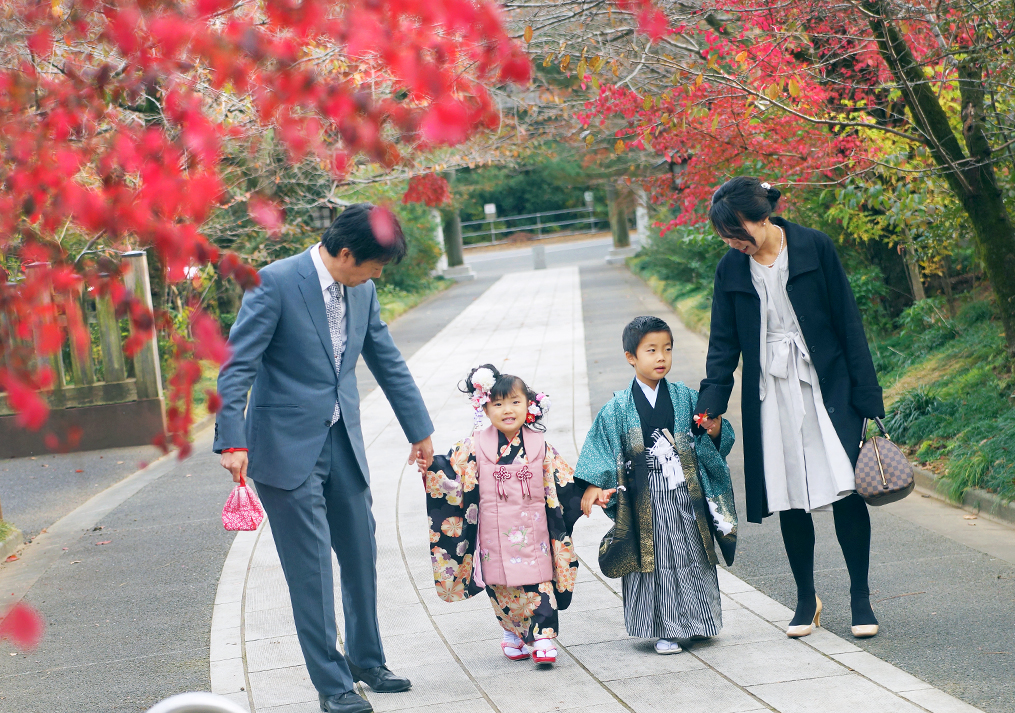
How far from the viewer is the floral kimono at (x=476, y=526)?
3982 millimetres

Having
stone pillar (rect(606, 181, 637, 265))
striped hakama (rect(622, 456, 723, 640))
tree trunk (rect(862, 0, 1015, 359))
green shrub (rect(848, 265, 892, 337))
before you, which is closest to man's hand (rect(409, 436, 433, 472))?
striped hakama (rect(622, 456, 723, 640))

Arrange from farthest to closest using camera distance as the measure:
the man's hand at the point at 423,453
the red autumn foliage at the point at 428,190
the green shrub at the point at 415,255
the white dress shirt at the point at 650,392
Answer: the green shrub at the point at 415,255 < the red autumn foliage at the point at 428,190 < the white dress shirt at the point at 650,392 < the man's hand at the point at 423,453

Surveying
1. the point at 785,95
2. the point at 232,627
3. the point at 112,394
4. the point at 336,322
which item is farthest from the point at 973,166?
the point at 112,394

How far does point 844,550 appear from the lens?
13.4 ft

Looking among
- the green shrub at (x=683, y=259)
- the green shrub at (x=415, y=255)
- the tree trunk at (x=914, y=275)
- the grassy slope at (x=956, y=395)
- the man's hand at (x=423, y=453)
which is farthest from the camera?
the green shrub at (x=415, y=255)

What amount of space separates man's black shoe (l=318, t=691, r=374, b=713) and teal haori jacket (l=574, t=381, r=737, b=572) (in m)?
1.18

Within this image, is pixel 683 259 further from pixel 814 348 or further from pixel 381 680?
pixel 381 680

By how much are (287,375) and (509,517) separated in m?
1.05

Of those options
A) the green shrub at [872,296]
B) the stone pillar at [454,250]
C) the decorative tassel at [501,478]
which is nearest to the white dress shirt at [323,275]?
the decorative tassel at [501,478]

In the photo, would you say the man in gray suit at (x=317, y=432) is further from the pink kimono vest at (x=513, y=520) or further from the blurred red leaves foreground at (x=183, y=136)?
the blurred red leaves foreground at (x=183, y=136)

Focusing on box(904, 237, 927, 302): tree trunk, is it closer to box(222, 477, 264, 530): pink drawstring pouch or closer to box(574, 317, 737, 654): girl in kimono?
box(574, 317, 737, 654): girl in kimono

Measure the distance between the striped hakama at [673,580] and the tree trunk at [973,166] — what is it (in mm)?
3253

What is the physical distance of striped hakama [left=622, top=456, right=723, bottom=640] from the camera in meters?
3.97

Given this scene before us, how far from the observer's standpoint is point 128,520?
6934 millimetres
